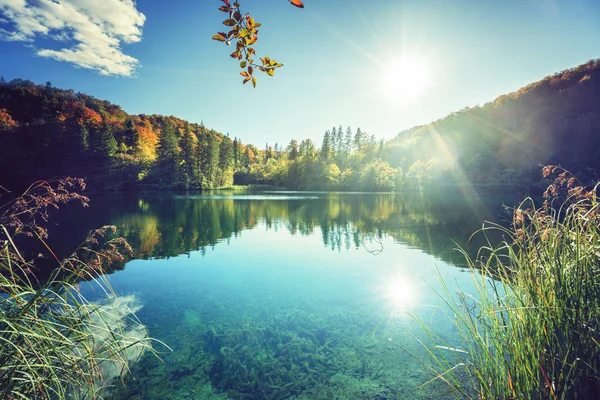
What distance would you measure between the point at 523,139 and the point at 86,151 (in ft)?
348

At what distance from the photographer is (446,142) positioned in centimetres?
8881

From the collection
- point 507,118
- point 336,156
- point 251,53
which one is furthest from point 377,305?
point 507,118

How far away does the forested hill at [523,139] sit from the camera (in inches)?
2413

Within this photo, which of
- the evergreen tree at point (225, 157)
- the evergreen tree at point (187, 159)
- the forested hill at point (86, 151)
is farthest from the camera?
the evergreen tree at point (225, 157)

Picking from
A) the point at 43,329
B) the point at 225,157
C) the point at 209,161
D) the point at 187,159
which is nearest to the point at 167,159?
the point at 187,159

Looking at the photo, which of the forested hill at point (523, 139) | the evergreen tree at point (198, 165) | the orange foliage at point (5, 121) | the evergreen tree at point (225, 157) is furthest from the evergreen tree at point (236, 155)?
the orange foliage at point (5, 121)

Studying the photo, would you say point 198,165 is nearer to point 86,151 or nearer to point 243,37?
point 86,151

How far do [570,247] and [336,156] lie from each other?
8661cm

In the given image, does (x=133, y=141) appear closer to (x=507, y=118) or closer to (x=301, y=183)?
(x=301, y=183)

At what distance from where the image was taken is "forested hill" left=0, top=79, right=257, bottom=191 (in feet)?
189

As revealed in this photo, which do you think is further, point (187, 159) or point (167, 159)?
point (187, 159)

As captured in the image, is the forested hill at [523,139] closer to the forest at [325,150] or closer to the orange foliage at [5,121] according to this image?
the forest at [325,150]

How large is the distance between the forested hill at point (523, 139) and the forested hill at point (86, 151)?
59048mm

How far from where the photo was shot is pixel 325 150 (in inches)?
3297
